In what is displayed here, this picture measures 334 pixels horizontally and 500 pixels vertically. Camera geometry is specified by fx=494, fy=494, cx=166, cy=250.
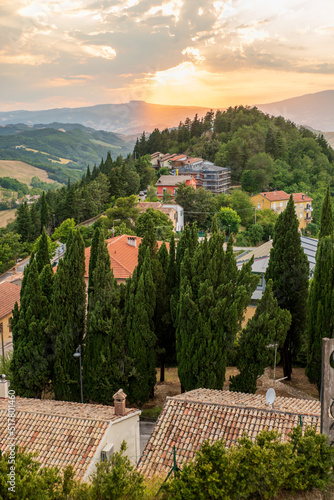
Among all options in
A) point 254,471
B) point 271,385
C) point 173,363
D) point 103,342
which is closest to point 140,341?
point 103,342

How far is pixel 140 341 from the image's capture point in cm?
2088

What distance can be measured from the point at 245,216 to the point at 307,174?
965 inches

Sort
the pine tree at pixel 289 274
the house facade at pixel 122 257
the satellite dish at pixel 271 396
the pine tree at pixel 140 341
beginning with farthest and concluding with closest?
the house facade at pixel 122 257 < the pine tree at pixel 289 274 < the pine tree at pixel 140 341 < the satellite dish at pixel 271 396

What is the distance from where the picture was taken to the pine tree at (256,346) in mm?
19938

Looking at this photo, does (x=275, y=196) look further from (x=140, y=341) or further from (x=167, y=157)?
(x=140, y=341)

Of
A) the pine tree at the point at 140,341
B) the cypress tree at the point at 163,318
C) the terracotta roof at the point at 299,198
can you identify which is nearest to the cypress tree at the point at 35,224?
the terracotta roof at the point at 299,198

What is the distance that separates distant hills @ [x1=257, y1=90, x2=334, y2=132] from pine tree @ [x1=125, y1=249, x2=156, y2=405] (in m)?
133

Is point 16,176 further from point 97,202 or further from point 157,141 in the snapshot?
point 97,202

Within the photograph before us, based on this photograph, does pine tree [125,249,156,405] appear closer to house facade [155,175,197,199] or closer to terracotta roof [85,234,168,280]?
terracotta roof [85,234,168,280]

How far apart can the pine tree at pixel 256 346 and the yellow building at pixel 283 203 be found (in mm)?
57327

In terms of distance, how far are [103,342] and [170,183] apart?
64.0 metres

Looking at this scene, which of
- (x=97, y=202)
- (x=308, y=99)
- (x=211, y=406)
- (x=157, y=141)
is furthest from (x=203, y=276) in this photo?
(x=308, y=99)

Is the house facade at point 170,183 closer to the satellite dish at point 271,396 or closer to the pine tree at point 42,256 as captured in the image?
the pine tree at point 42,256

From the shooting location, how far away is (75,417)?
1467 cm
